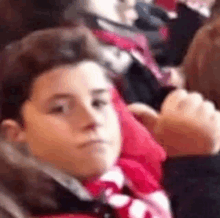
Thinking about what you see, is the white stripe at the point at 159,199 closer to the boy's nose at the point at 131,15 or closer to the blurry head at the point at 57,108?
the blurry head at the point at 57,108

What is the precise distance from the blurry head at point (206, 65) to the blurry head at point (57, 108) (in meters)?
0.17

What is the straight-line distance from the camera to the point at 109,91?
1.29ft

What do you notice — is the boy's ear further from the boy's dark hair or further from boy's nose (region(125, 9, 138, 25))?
boy's nose (region(125, 9, 138, 25))

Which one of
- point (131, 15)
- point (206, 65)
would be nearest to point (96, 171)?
point (206, 65)

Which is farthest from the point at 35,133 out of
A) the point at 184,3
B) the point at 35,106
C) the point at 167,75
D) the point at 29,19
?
the point at 184,3

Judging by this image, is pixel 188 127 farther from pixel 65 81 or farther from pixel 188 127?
pixel 65 81

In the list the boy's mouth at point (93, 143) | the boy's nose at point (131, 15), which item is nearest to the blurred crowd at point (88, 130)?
the boy's mouth at point (93, 143)

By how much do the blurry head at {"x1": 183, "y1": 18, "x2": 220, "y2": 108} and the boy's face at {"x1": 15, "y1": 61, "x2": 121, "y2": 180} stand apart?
0.59ft

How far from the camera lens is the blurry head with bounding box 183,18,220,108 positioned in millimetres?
497

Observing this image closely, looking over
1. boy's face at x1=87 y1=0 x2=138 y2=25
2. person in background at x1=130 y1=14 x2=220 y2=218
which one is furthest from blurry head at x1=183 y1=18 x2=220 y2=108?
boy's face at x1=87 y1=0 x2=138 y2=25

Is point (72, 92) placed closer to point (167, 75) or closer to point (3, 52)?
point (3, 52)

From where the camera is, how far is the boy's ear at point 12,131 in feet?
1.15

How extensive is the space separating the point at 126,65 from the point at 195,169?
16 centimetres

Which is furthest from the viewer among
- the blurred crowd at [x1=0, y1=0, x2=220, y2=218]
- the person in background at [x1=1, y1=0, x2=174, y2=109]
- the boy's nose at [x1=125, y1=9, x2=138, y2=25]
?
the boy's nose at [x1=125, y1=9, x2=138, y2=25]
